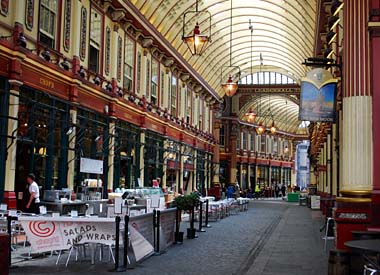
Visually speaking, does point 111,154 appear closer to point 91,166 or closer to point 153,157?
point 91,166

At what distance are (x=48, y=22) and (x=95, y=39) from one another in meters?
3.50

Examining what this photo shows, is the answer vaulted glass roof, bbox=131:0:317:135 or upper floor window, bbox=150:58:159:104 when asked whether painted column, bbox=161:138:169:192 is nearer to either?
upper floor window, bbox=150:58:159:104

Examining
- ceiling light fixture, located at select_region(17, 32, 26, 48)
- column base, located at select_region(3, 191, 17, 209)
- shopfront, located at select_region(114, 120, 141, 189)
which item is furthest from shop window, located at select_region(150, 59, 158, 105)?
column base, located at select_region(3, 191, 17, 209)

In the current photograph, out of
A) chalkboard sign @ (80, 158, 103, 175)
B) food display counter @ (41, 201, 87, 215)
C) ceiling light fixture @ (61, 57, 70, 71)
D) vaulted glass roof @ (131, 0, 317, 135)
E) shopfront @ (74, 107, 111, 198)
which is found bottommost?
food display counter @ (41, 201, 87, 215)

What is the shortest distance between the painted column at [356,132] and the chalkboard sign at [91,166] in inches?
368

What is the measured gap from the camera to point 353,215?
9320 millimetres

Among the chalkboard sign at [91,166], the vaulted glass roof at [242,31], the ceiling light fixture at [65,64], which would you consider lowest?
the chalkboard sign at [91,166]

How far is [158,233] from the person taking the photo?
11.8 m

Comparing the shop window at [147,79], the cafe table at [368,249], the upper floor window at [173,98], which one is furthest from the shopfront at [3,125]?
the upper floor window at [173,98]

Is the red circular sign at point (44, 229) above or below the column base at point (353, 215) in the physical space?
below

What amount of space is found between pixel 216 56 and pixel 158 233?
2752 centimetres

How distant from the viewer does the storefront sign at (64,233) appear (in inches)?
397

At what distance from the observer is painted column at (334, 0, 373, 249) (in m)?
9.35

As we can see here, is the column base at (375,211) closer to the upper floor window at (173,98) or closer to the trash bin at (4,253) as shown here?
the trash bin at (4,253)
